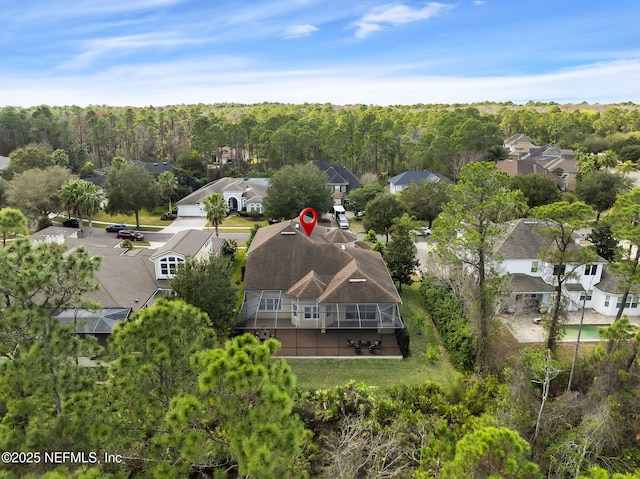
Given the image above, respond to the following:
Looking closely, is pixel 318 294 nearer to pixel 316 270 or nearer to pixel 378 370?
pixel 316 270

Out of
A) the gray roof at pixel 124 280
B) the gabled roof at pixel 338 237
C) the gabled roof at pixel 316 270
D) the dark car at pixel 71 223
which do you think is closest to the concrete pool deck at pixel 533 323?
the gabled roof at pixel 316 270

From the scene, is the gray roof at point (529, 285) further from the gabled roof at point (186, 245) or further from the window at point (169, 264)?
the window at point (169, 264)

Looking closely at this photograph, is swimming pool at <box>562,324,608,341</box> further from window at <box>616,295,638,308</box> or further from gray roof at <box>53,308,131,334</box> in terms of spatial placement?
gray roof at <box>53,308,131,334</box>

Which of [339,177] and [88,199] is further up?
[339,177]

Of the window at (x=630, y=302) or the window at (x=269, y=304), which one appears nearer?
the window at (x=269, y=304)

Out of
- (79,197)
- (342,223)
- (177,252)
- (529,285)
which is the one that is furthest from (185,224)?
(529,285)

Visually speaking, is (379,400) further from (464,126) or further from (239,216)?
(464,126)

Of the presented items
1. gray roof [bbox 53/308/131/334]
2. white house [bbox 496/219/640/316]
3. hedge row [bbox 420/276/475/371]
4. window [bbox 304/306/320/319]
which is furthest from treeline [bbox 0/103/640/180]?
gray roof [bbox 53/308/131/334]
